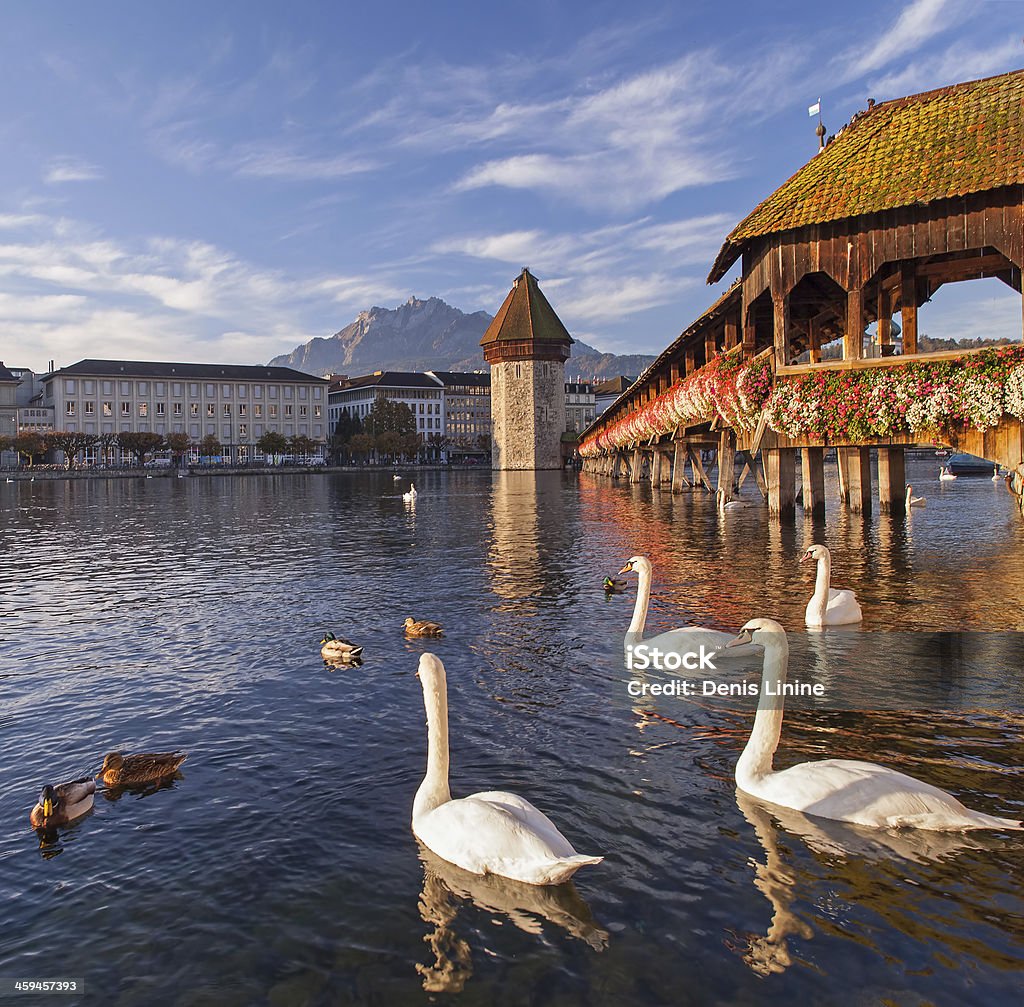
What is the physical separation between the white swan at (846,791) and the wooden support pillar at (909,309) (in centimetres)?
1720

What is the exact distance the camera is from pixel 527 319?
107 metres

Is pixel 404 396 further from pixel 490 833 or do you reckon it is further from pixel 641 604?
pixel 490 833

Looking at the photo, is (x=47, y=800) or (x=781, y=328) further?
(x=781, y=328)

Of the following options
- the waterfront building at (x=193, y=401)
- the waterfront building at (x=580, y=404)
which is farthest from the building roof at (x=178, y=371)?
the waterfront building at (x=580, y=404)

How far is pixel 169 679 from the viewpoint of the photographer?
10758 mm

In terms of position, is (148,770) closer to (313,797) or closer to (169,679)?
A: (313,797)

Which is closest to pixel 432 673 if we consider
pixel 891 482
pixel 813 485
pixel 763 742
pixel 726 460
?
pixel 763 742

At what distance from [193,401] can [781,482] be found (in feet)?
467

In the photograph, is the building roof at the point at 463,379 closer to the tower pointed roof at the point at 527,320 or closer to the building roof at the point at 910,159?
the tower pointed roof at the point at 527,320

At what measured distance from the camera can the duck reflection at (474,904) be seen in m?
4.68

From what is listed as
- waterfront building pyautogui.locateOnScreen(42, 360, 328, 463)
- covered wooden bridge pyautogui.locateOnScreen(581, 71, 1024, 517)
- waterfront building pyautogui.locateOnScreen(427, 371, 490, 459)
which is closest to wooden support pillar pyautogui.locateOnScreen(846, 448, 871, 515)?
covered wooden bridge pyautogui.locateOnScreen(581, 71, 1024, 517)

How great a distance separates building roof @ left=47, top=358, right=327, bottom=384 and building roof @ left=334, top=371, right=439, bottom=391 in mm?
16998

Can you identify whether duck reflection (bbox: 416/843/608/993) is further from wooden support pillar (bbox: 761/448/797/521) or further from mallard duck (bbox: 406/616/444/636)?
wooden support pillar (bbox: 761/448/797/521)

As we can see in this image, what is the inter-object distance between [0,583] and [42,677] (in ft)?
33.0
